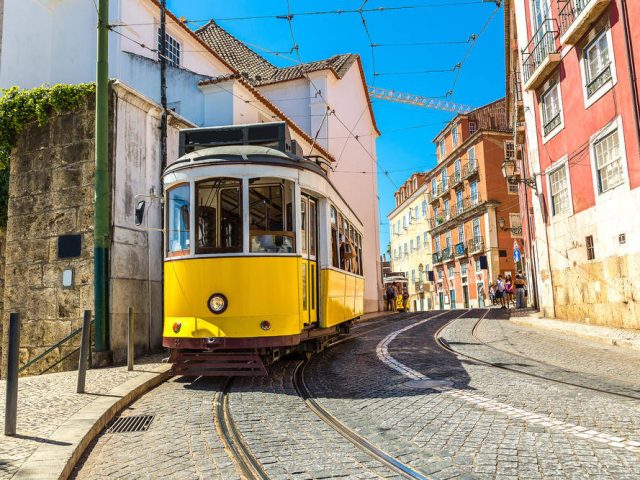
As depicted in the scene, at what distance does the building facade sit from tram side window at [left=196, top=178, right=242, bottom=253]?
922 cm

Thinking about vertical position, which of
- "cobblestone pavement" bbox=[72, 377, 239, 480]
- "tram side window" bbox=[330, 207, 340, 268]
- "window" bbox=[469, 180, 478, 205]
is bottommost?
"cobblestone pavement" bbox=[72, 377, 239, 480]

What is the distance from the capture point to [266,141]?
834cm

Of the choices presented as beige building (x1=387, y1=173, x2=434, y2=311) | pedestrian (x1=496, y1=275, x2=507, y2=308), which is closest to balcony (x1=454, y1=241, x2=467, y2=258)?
beige building (x1=387, y1=173, x2=434, y2=311)

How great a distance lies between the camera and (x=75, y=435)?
171 inches

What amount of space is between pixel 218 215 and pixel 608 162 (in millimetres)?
10578

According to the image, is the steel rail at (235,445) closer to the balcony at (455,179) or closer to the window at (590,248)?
the window at (590,248)

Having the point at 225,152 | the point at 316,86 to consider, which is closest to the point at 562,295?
the point at 225,152

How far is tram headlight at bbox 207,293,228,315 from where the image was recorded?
677 centimetres

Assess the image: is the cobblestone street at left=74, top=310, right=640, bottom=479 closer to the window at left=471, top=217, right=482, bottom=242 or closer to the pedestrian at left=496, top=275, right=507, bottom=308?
the pedestrian at left=496, top=275, right=507, bottom=308

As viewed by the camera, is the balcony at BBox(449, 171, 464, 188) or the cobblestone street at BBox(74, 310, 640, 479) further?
the balcony at BBox(449, 171, 464, 188)

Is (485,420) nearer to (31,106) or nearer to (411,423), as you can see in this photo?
(411,423)

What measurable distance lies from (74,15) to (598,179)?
1761 centimetres

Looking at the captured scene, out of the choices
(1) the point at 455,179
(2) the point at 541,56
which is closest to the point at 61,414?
(2) the point at 541,56

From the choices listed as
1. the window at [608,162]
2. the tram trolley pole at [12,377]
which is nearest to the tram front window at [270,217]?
the tram trolley pole at [12,377]
